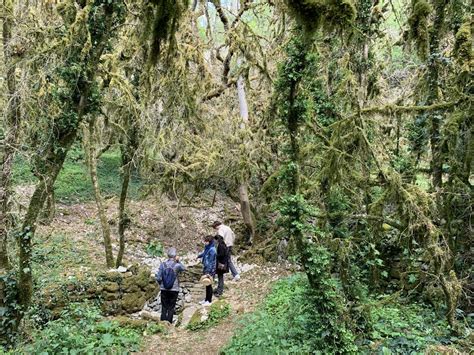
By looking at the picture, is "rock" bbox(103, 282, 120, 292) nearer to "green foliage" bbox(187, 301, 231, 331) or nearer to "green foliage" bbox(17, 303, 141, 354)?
"green foliage" bbox(17, 303, 141, 354)

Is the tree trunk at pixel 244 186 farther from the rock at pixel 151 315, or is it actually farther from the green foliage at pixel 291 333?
the green foliage at pixel 291 333

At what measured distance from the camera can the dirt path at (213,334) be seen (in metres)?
7.30

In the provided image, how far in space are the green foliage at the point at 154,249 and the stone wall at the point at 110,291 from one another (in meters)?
2.58

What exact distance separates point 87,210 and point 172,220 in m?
3.68

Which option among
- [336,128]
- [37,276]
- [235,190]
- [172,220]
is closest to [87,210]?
[172,220]

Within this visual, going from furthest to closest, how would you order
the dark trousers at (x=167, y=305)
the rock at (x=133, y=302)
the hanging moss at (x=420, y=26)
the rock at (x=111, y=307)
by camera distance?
the rock at (x=133, y=302) < the rock at (x=111, y=307) < the dark trousers at (x=167, y=305) < the hanging moss at (x=420, y=26)

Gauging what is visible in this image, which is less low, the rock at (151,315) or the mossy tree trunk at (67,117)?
the mossy tree trunk at (67,117)

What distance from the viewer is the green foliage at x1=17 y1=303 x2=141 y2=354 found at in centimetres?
588

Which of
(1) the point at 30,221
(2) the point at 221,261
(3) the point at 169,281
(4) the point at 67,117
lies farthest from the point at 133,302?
(4) the point at 67,117

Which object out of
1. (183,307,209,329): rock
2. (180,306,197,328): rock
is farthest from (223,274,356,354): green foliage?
(180,306,197,328): rock

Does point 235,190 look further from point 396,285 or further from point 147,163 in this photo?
point 396,285

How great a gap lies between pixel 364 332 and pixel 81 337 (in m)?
4.15

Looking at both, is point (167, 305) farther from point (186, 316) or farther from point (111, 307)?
point (111, 307)

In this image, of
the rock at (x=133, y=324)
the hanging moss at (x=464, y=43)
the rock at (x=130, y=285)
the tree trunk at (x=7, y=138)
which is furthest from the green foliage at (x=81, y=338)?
the hanging moss at (x=464, y=43)
